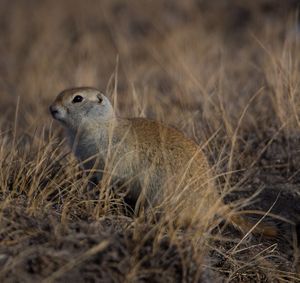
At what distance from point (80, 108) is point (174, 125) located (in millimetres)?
1083

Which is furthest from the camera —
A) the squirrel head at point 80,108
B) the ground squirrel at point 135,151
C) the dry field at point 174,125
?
the squirrel head at point 80,108

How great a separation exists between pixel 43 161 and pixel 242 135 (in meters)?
1.79

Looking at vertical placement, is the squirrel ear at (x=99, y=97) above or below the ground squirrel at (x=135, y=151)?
above

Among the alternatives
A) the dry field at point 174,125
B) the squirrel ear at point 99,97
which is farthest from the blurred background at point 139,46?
the squirrel ear at point 99,97

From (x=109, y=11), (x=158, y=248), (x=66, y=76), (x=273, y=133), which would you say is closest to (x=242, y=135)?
(x=273, y=133)

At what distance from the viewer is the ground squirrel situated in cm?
378

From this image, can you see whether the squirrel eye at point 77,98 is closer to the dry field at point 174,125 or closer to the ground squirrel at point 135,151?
the ground squirrel at point 135,151

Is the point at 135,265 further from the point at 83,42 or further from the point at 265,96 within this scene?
the point at 83,42

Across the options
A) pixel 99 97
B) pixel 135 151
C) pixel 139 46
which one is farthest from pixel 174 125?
pixel 139 46

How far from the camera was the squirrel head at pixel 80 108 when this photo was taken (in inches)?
168

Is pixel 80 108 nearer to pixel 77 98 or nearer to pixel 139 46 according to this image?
pixel 77 98

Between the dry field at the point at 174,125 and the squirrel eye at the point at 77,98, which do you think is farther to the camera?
the squirrel eye at the point at 77,98

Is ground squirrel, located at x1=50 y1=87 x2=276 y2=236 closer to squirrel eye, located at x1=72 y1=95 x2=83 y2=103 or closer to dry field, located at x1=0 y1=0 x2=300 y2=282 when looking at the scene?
squirrel eye, located at x1=72 y1=95 x2=83 y2=103

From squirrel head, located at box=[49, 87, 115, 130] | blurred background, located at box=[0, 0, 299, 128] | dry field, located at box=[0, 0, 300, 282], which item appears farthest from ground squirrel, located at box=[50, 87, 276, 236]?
blurred background, located at box=[0, 0, 299, 128]
